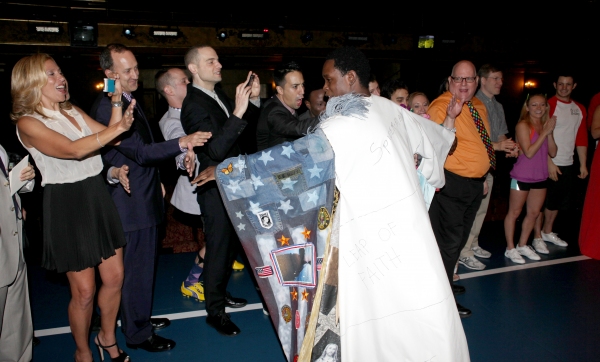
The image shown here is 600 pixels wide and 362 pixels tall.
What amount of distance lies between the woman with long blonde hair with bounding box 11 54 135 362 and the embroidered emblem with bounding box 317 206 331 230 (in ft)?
3.03

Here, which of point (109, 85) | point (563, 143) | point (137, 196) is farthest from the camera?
point (563, 143)

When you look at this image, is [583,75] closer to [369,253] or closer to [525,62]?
[525,62]

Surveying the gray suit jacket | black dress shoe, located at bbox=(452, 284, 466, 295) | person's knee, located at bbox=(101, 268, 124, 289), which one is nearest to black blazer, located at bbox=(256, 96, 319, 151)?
person's knee, located at bbox=(101, 268, 124, 289)

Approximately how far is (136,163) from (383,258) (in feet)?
4.71

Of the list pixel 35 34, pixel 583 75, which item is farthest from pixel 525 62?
pixel 35 34

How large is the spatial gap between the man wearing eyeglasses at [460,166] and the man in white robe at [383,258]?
1141 mm

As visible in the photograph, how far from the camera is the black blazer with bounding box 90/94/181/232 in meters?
2.35

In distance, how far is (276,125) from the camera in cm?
296

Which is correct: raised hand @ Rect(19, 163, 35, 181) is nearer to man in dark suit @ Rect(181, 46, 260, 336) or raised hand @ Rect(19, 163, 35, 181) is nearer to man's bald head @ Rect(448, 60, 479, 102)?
man in dark suit @ Rect(181, 46, 260, 336)

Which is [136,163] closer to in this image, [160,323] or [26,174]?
[26,174]

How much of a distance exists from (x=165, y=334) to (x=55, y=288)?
1.20 metres

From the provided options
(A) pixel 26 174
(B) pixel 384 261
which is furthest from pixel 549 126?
(A) pixel 26 174

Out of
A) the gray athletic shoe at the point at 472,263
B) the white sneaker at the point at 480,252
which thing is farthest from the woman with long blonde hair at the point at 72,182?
the white sneaker at the point at 480,252

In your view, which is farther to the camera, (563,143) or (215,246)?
(563,143)
